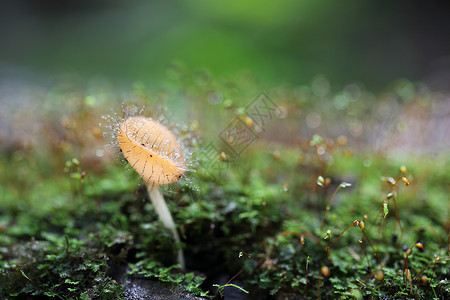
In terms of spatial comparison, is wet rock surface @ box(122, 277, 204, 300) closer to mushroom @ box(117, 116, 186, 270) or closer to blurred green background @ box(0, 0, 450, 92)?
mushroom @ box(117, 116, 186, 270)

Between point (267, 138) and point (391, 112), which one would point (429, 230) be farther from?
point (267, 138)

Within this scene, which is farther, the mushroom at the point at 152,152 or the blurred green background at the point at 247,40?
the blurred green background at the point at 247,40

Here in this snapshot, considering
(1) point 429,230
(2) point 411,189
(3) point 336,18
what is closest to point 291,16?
(3) point 336,18

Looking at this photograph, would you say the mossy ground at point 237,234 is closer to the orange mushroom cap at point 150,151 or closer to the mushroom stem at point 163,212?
the mushroom stem at point 163,212

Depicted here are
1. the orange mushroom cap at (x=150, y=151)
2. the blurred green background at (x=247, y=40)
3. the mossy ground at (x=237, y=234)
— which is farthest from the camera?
the blurred green background at (x=247, y=40)

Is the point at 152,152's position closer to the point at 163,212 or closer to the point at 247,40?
the point at 163,212

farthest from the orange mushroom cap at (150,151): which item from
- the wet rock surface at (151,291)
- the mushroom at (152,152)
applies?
the wet rock surface at (151,291)
